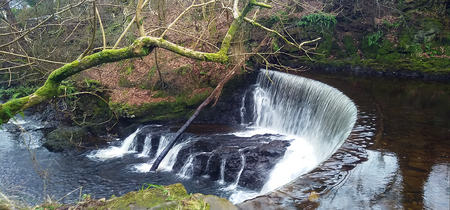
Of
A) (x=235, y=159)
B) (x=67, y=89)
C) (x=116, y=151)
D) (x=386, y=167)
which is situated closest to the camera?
(x=386, y=167)

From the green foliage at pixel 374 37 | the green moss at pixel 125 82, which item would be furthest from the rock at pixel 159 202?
the green foliage at pixel 374 37

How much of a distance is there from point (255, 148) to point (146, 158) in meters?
4.08

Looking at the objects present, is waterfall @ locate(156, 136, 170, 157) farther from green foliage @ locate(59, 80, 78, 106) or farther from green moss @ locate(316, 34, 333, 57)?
green moss @ locate(316, 34, 333, 57)

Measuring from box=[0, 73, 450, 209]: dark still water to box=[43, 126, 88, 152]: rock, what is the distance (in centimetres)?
37

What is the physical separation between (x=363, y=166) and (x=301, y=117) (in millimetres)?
5766

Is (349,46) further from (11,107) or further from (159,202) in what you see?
(11,107)

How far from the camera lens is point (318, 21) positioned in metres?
15.0

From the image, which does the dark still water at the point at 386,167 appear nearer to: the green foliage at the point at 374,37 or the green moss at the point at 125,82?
the green foliage at the point at 374,37

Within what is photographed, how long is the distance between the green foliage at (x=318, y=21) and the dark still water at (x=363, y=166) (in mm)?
3836

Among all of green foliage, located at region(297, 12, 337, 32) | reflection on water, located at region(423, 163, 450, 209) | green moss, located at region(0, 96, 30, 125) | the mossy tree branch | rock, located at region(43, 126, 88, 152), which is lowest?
rock, located at region(43, 126, 88, 152)

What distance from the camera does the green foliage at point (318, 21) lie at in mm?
14664

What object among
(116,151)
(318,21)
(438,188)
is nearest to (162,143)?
(116,151)

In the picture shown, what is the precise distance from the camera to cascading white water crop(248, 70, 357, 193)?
739 cm

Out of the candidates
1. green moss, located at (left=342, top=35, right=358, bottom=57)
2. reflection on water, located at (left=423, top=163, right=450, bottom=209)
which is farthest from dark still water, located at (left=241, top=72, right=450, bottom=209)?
green moss, located at (left=342, top=35, right=358, bottom=57)
